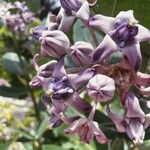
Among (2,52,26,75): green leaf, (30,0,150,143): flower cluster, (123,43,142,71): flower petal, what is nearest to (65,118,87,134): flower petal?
(30,0,150,143): flower cluster

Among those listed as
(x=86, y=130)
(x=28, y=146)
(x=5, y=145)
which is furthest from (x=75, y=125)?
(x=28, y=146)

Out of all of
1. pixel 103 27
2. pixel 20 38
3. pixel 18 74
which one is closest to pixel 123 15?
pixel 103 27

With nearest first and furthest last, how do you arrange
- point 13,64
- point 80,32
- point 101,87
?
point 101,87, point 80,32, point 13,64

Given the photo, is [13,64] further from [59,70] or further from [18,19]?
[59,70]

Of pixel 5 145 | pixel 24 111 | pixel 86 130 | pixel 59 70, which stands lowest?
pixel 24 111

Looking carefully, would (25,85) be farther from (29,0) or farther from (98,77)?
(98,77)

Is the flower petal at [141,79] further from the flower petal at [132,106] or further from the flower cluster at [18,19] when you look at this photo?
the flower cluster at [18,19]
